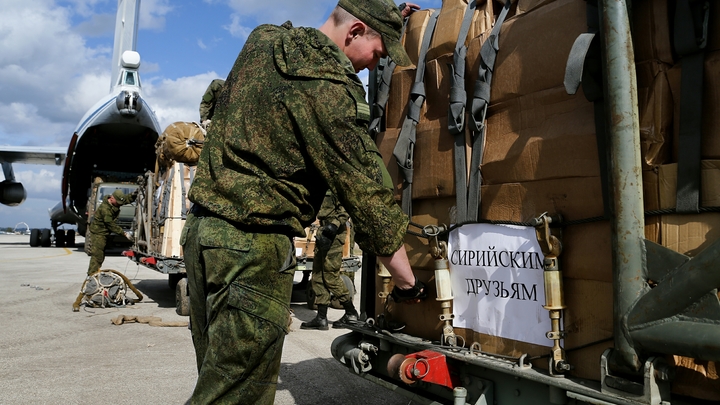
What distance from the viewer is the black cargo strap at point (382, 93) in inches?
122

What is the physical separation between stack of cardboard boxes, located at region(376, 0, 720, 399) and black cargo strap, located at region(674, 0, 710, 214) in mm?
32

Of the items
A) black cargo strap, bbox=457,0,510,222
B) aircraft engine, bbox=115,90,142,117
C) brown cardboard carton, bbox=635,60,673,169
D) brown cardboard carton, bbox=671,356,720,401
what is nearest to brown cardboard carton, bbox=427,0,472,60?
black cargo strap, bbox=457,0,510,222

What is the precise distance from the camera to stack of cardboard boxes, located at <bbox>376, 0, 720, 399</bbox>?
5.81ft

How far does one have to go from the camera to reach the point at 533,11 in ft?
7.61

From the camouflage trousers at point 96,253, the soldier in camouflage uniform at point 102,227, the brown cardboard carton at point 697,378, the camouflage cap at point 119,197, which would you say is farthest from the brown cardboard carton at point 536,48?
the camouflage cap at point 119,197

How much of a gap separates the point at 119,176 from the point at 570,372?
20.0 m

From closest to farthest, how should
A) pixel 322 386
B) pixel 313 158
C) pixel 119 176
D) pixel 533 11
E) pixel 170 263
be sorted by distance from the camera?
pixel 313 158 → pixel 533 11 → pixel 322 386 → pixel 170 263 → pixel 119 176

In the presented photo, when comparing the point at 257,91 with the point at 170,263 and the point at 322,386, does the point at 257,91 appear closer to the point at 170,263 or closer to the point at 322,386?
the point at 322,386

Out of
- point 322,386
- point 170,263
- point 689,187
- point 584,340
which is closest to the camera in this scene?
point 689,187

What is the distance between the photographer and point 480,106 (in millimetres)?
2453

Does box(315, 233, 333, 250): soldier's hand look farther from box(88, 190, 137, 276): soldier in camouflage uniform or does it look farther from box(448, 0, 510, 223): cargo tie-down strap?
box(88, 190, 137, 276): soldier in camouflage uniform

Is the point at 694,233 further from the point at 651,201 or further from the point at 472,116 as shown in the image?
the point at 472,116

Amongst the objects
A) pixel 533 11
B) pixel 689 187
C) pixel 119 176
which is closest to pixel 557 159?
pixel 689 187

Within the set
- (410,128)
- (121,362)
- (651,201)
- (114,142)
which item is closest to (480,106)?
(410,128)
